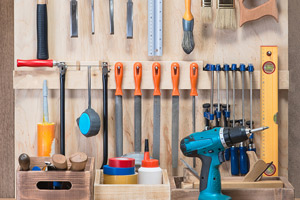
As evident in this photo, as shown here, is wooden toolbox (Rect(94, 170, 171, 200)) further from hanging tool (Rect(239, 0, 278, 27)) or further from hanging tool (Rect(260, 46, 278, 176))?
hanging tool (Rect(239, 0, 278, 27))

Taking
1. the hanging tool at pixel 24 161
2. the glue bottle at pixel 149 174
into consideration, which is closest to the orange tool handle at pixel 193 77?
the glue bottle at pixel 149 174

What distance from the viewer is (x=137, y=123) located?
216 cm

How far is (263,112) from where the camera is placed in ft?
7.04

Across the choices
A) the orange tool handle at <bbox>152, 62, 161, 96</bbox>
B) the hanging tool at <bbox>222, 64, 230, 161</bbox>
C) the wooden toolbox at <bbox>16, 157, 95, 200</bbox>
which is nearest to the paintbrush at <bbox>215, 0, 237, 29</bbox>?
the hanging tool at <bbox>222, 64, 230, 161</bbox>

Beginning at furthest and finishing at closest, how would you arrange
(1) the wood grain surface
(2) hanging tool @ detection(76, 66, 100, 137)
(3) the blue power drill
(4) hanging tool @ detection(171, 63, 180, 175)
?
(1) the wood grain surface < (4) hanging tool @ detection(171, 63, 180, 175) < (2) hanging tool @ detection(76, 66, 100, 137) < (3) the blue power drill

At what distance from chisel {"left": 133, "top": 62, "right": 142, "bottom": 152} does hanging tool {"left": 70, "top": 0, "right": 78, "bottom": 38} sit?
12.0 inches

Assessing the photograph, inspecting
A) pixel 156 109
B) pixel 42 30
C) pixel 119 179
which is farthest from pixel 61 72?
pixel 119 179

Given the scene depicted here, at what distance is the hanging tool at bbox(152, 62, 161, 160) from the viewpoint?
84.7 inches

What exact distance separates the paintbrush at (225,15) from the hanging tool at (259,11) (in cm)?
4

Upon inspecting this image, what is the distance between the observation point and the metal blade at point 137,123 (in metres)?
2.15

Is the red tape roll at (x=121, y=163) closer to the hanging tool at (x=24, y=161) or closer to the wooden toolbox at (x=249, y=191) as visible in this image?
the wooden toolbox at (x=249, y=191)

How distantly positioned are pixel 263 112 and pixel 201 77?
12.1 inches

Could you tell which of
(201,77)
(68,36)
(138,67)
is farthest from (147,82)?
(68,36)

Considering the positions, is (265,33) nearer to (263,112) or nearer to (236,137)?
(263,112)
